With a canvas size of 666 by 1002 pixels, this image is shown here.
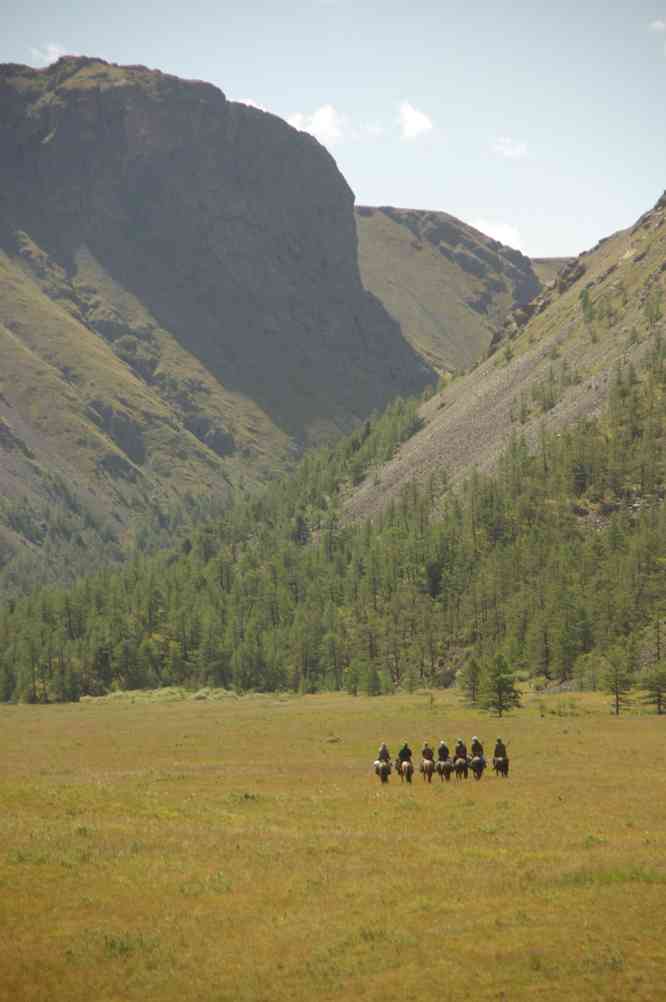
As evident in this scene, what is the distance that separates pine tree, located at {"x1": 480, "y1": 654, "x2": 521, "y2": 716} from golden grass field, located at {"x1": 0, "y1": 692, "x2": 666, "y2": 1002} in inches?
1366

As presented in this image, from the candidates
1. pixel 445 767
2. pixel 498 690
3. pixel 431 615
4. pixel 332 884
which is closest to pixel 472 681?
pixel 498 690

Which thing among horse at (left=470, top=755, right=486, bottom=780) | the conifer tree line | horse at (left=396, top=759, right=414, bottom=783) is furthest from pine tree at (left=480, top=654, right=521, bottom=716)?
horse at (left=396, top=759, right=414, bottom=783)

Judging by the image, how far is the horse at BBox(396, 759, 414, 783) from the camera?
52.9m

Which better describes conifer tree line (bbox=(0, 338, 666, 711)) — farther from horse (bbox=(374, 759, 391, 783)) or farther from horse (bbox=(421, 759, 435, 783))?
horse (bbox=(374, 759, 391, 783))

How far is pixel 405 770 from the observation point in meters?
53.3

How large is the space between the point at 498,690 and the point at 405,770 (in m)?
42.2

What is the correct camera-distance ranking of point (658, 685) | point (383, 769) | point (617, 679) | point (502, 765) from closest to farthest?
point (383, 769) → point (502, 765) → point (658, 685) → point (617, 679)

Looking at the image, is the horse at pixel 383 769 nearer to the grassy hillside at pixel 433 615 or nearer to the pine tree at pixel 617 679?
the pine tree at pixel 617 679

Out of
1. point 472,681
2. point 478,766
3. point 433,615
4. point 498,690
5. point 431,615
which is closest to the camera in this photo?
point 478,766

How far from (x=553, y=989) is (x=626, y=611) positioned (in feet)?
402

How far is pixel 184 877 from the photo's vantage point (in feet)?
105

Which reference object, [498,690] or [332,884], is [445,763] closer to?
[332,884]

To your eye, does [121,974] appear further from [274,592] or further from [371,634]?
[274,592]

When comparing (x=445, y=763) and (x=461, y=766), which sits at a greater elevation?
(x=445, y=763)
